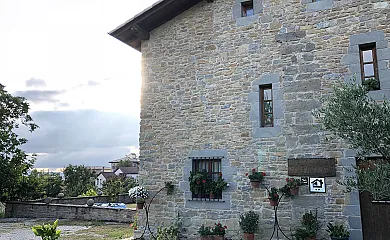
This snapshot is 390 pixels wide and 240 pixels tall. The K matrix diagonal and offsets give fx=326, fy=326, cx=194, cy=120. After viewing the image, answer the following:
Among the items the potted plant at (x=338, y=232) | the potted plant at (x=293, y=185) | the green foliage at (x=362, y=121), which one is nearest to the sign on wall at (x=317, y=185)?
the potted plant at (x=293, y=185)

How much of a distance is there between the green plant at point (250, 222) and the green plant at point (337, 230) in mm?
1415

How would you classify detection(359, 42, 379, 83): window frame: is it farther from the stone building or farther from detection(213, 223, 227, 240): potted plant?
detection(213, 223, 227, 240): potted plant

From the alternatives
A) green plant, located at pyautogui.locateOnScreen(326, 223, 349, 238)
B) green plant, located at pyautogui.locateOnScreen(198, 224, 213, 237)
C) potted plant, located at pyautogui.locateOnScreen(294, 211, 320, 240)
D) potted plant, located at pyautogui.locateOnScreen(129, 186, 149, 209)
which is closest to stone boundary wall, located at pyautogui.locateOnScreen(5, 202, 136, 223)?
potted plant, located at pyautogui.locateOnScreen(129, 186, 149, 209)

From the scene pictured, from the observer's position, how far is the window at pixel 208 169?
302 inches

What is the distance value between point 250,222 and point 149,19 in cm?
562

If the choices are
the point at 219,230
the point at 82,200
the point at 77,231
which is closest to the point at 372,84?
the point at 219,230

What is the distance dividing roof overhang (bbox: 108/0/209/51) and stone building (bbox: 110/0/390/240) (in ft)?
0.09

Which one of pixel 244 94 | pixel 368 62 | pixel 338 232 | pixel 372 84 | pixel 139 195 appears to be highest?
pixel 368 62

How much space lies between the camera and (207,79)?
8.05m

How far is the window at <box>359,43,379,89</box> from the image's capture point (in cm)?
650

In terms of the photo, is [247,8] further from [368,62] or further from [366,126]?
[366,126]

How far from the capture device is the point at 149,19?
8.56 m

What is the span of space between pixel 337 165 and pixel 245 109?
2.27 meters

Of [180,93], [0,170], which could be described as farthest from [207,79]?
[0,170]
